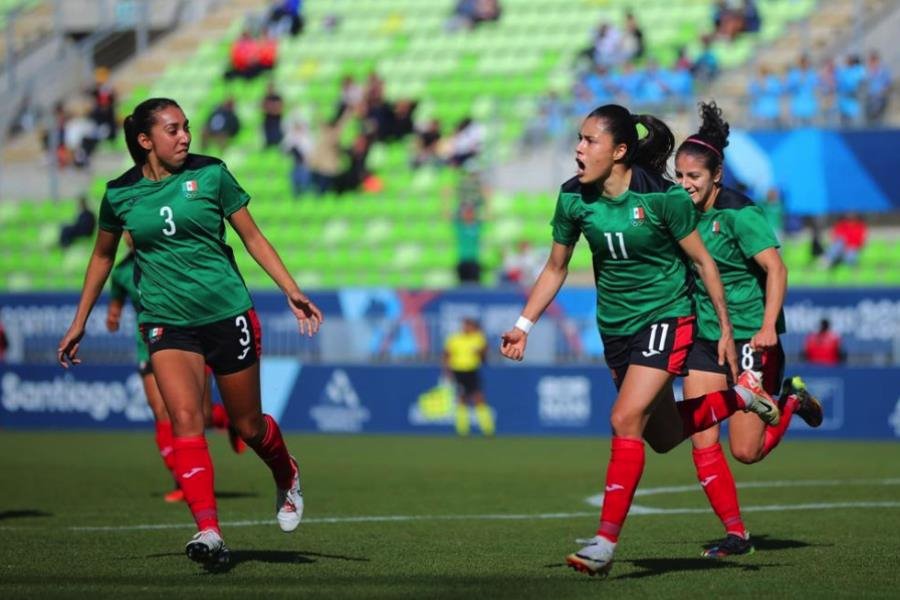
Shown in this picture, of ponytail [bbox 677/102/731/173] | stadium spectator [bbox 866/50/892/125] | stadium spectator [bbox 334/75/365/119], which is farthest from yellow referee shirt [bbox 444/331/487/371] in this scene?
ponytail [bbox 677/102/731/173]

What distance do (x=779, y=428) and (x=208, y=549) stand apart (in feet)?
11.8

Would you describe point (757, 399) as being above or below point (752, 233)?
below

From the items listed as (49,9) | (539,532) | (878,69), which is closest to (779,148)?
(878,69)

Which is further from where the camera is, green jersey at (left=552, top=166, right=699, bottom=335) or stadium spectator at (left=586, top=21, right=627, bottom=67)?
stadium spectator at (left=586, top=21, right=627, bottom=67)

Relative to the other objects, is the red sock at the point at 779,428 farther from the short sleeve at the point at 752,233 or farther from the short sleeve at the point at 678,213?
the short sleeve at the point at 678,213

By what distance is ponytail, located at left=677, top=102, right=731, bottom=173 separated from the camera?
9.52m

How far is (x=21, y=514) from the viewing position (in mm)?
12328

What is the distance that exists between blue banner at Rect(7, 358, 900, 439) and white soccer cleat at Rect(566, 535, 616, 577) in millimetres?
14346

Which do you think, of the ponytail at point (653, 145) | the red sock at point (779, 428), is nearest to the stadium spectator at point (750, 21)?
the red sock at point (779, 428)

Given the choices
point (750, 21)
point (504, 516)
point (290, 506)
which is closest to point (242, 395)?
point (290, 506)

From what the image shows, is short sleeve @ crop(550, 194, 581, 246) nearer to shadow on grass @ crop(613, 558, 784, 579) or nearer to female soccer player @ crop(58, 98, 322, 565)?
female soccer player @ crop(58, 98, 322, 565)

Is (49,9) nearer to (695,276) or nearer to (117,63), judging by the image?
(117,63)

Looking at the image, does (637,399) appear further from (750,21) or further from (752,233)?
(750,21)

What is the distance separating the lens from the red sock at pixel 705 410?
8.85 metres
